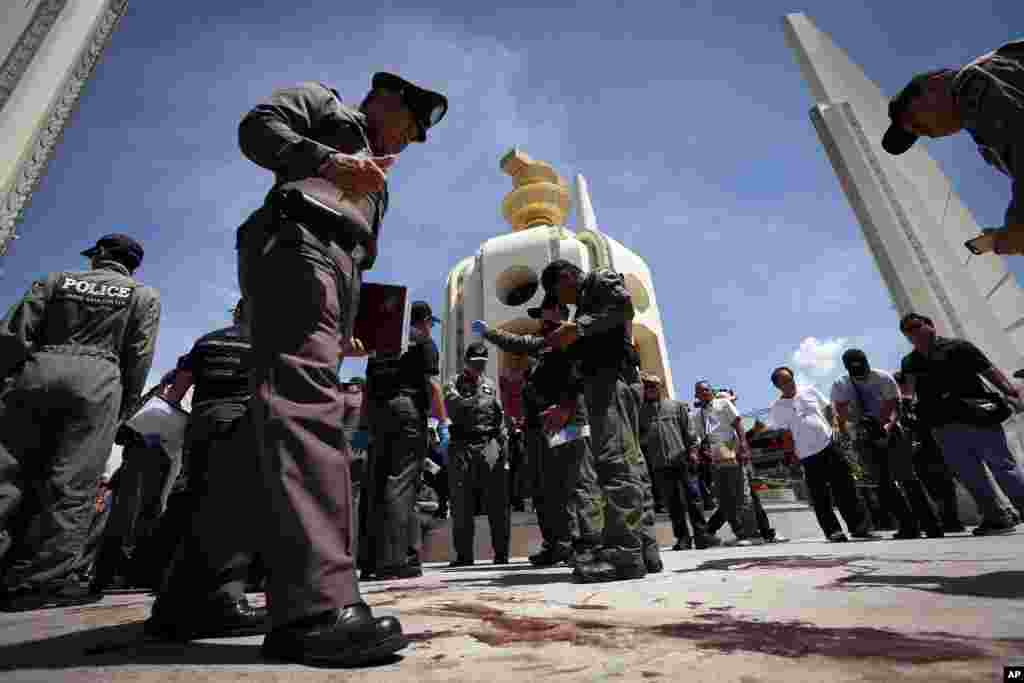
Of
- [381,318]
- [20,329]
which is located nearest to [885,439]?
[381,318]

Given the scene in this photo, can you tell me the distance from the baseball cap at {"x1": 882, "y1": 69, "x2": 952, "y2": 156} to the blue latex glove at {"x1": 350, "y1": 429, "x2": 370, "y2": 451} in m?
3.64

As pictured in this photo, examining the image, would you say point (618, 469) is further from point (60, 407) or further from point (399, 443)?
point (60, 407)

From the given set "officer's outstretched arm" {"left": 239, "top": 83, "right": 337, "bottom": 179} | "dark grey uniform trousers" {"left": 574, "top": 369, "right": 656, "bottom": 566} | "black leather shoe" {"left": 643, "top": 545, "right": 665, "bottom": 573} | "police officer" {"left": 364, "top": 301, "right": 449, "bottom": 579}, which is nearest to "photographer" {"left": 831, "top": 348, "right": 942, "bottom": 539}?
"black leather shoe" {"left": 643, "top": 545, "right": 665, "bottom": 573}

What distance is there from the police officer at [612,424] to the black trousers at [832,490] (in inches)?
103

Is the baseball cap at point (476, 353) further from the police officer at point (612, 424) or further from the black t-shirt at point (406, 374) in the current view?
the police officer at point (612, 424)

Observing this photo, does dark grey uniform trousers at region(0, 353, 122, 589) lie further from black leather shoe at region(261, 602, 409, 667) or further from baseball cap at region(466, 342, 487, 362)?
baseball cap at region(466, 342, 487, 362)

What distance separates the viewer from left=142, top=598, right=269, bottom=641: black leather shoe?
1310 mm

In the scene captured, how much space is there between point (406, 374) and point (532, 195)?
19072mm

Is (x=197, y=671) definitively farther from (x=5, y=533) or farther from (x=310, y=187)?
(x=5, y=533)

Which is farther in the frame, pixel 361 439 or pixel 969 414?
pixel 361 439

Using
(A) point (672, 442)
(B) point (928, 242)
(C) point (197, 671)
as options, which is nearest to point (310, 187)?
(C) point (197, 671)

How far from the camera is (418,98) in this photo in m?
1.79

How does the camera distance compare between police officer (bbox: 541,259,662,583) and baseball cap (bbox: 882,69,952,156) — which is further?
police officer (bbox: 541,259,662,583)

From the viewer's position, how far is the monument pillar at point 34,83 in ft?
25.4
